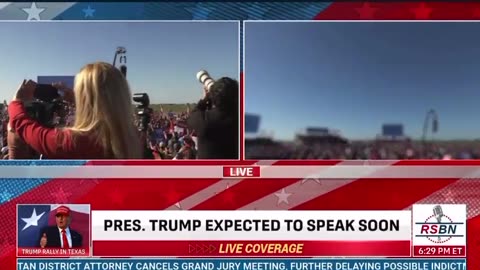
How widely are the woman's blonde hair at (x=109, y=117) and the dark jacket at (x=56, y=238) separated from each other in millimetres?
483

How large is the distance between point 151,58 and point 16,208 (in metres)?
1.10

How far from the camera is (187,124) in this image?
319 cm

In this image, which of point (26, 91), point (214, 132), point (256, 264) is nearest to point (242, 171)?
point (214, 132)

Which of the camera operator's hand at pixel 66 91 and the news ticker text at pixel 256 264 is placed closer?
the camera operator's hand at pixel 66 91

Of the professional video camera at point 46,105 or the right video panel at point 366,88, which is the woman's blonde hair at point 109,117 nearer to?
the professional video camera at point 46,105

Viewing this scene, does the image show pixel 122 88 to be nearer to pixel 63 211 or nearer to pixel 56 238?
pixel 63 211

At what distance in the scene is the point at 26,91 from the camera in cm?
319

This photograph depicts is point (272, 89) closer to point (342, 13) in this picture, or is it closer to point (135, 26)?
point (342, 13)

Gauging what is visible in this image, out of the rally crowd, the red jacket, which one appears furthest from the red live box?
the red jacket

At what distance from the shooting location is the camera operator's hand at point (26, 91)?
3.18m

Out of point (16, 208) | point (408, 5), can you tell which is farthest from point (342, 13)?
point (16, 208)

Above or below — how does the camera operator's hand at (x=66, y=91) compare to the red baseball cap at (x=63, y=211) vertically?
above

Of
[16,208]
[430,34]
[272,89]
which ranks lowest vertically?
[16,208]

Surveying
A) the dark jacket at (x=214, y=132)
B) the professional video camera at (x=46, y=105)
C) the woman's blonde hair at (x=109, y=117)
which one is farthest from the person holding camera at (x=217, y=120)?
the professional video camera at (x=46, y=105)
